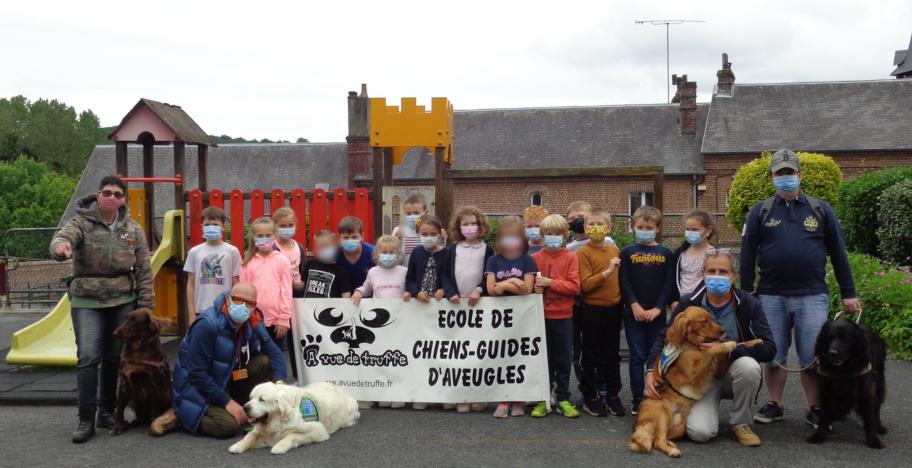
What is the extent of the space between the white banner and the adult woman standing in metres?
1.59

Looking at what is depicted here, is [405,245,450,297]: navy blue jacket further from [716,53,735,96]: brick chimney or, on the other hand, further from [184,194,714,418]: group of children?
[716,53,735,96]: brick chimney

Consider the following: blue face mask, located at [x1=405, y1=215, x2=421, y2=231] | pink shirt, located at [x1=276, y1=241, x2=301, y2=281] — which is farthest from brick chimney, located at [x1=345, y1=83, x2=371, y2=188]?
pink shirt, located at [x1=276, y1=241, x2=301, y2=281]

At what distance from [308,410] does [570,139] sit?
37092mm

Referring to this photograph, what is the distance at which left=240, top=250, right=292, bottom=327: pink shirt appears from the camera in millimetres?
6898

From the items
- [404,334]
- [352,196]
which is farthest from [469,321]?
[352,196]

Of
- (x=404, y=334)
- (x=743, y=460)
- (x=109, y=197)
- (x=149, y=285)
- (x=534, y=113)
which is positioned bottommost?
(x=743, y=460)

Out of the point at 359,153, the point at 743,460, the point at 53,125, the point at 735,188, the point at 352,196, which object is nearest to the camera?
the point at 743,460

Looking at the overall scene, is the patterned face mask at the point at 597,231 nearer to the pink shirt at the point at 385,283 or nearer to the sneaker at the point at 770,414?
the pink shirt at the point at 385,283

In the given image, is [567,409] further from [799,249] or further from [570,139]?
[570,139]

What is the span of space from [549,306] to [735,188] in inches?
934

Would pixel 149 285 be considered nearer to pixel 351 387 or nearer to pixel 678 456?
pixel 351 387

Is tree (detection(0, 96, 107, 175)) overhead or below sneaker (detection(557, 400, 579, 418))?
overhead

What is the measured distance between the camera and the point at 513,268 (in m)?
6.59

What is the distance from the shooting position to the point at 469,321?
6.86 meters
